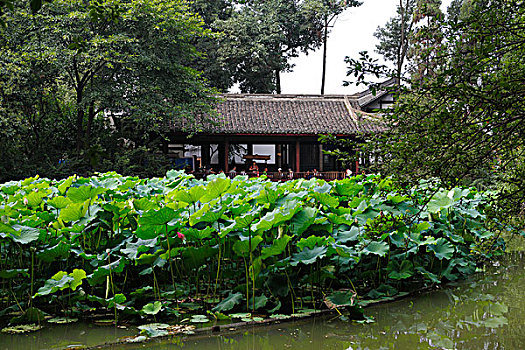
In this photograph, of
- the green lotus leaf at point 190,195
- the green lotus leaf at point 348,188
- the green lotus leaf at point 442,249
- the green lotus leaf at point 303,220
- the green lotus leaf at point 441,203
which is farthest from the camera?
the green lotus leaf at point 441,203

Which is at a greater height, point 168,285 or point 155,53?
point 155,53

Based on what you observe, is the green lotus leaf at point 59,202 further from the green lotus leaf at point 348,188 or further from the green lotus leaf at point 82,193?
the green lotus leaf at point 348,188

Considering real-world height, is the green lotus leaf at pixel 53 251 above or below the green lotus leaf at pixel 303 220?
below

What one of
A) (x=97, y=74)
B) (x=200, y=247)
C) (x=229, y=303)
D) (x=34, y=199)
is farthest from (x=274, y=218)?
(x=97, y=74)

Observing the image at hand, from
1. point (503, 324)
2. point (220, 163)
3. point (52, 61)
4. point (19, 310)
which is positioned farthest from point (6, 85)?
point (503, 324)

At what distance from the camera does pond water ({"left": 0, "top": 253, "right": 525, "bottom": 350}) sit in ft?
9.43

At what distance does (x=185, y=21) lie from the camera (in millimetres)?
14359

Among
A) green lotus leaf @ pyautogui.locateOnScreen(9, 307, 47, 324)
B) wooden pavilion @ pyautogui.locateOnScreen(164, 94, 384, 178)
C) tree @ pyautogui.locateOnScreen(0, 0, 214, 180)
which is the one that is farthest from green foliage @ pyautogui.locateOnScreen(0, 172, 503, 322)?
wooden pavilion @ pyautogui.locateOnScreen(164, 94, 384, 178)

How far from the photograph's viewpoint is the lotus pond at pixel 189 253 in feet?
10.1

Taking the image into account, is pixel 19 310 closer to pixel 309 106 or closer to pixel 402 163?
pixel 402 163

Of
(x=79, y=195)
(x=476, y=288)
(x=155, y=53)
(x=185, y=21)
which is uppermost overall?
(x=185, y=21)

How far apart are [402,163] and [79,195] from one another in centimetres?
207

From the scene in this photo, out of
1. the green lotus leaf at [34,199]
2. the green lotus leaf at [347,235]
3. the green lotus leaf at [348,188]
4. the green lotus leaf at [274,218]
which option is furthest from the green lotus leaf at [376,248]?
the green lotus leaf at [34,199]

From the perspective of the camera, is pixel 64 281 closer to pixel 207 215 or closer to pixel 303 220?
pixel 207 215
